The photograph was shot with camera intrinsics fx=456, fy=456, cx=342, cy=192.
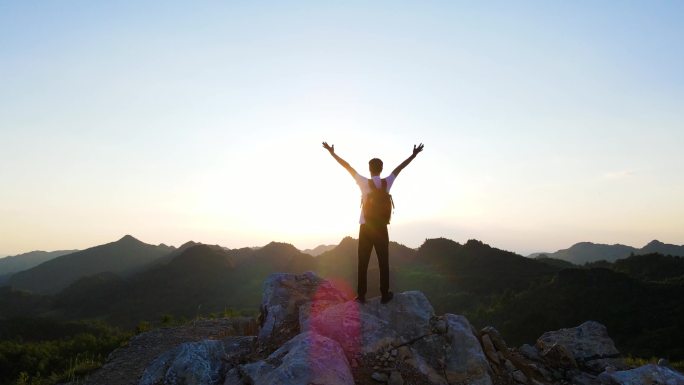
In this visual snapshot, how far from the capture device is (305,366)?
714 cm

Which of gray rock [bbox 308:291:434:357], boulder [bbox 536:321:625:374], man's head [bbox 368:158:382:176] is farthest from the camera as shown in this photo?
boulder [bbox 536:321:625:374]

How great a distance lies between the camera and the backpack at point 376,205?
345 inches

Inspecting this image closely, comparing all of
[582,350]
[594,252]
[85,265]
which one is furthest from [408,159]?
[594,252]

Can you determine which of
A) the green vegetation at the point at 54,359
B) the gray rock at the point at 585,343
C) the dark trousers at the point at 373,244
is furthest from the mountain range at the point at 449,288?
the dark trousers at the point at 373,244

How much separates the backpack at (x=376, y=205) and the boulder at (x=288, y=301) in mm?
2517

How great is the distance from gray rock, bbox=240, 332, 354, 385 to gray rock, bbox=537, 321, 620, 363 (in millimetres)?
6112

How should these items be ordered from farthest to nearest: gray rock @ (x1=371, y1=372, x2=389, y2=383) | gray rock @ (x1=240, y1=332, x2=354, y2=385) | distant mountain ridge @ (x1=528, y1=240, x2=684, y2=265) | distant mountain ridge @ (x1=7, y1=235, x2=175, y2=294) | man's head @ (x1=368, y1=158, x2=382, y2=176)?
distant mountain ridge @ (x1=528, y1=240, x2=684, y2=265) < distant mountain ridge @ (x1=7, y1=235, x2=175, y2=294) < man's head @ (x1=368, y1=158, x2=382, y2=176) < gray rock @ (x1=371, y1=372, x2=389, y2=383) < gray rock @ (x1=240, y1=332, x2=354, y2=385)

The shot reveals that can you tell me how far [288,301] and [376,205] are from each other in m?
3.50

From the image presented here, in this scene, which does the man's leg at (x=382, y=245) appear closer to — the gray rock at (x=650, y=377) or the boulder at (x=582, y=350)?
the boulder at (x=582, y=350)

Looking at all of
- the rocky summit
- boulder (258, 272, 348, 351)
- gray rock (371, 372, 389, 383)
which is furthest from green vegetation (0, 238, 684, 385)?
gray rock (371, 372, 389, 383)

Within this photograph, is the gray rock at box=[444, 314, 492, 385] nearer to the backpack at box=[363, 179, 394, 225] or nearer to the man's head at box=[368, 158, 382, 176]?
the backpack at box=[363, 179, 394, 225]

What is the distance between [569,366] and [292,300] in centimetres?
656

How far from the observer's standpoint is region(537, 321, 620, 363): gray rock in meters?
11.4

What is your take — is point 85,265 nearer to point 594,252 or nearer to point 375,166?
point 375,166
